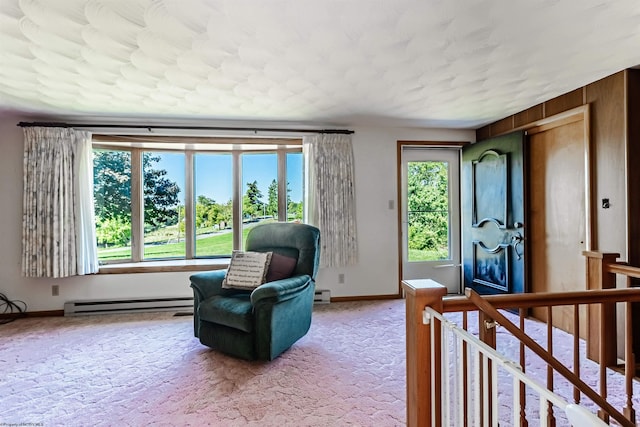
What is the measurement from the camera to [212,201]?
412 centimetres

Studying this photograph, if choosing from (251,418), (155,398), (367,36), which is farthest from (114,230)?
(367,36)

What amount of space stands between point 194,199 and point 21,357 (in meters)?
2.16

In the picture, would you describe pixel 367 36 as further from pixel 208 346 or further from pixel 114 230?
pixel 114 230

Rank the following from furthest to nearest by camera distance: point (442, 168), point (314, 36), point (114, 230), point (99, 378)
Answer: point (442, 168), point (114, 230), point (99, 378), point (314, 36)

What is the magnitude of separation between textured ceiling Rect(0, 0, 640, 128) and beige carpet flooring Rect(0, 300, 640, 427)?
7.20ft

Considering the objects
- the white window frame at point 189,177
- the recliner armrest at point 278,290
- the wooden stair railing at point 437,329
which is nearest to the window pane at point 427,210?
the white window frame at point 189,177

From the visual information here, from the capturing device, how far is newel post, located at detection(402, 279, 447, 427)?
1250 mm

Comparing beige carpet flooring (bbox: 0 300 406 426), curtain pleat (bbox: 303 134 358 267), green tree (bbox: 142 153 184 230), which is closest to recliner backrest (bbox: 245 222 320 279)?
beige carpet flooring (bbox: 0 300 406 426)

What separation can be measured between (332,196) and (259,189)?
99cm

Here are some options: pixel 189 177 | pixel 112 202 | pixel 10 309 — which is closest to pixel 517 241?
pixel 189 177

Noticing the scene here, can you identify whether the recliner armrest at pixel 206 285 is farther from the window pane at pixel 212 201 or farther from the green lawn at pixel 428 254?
Answer: the green lawn at pixel 428 254

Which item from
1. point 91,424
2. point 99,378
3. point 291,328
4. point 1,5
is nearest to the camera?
point 1,5

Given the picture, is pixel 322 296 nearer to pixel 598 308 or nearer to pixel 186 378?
pixel 186 378

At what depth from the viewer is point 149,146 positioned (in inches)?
154
